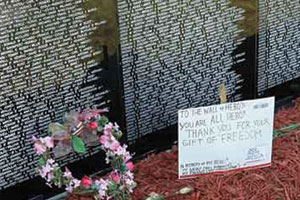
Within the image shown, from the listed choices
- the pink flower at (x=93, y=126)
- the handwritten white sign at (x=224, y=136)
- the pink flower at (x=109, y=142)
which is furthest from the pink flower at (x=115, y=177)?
the handwritten white sign at (x=224, y=136)

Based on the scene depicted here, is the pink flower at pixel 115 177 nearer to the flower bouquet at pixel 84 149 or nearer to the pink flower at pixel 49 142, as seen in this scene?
the flower bouquet at pixel 84 149

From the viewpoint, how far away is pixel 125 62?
344 centimetres

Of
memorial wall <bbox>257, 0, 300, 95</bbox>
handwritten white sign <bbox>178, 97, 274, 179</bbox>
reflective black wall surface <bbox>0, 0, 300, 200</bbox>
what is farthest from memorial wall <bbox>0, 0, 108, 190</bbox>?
memorial wall <bbox>257, 0, 300, 95</bbox>

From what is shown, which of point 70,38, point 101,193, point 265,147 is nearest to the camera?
point 101,193

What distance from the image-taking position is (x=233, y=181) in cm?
336

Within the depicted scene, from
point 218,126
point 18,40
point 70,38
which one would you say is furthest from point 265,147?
point 18,40

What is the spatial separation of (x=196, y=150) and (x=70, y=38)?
2.62 ft

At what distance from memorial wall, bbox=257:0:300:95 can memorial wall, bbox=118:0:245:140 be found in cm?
18

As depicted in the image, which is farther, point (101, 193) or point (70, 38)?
point (70, 38)

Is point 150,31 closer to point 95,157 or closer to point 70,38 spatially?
point 70,38

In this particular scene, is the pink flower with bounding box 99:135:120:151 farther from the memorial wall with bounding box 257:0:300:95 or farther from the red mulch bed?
the memorial wall with bounding box 257:0:300:95

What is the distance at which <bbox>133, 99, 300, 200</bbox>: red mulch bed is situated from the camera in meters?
3.27

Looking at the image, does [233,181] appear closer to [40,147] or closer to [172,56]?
[172,56]

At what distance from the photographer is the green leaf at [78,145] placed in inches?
117
